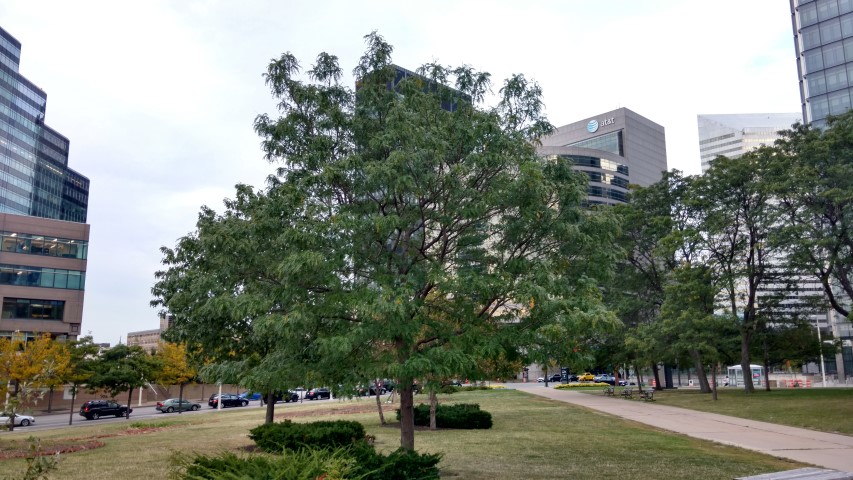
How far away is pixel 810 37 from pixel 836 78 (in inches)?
271

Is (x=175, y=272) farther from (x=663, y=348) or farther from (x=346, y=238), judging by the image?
(x=663, y=348)

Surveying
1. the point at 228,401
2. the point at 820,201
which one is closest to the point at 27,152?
the point at 228,401

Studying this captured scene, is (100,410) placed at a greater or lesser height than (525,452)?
lesser

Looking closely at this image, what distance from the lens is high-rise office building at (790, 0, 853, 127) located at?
7700 cm

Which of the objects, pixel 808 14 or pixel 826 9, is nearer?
pixel 826 9

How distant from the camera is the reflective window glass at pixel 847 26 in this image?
7663 centimetres

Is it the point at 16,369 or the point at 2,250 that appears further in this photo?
the point at 2,250

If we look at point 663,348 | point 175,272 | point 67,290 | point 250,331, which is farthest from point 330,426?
point 67,290

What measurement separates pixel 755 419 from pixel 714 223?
13.7 meters

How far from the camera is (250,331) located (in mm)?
18969

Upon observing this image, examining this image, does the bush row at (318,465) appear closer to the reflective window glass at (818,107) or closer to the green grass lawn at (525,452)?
the green grass lawn at (525,452)

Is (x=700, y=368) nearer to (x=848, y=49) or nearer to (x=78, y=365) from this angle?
(x=78, y=365)

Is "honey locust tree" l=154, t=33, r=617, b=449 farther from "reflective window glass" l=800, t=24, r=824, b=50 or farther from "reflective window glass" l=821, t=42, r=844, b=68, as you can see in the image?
"reflective window glass" l=800, t=24, r=824, b=50

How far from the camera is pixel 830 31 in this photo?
78.9m
